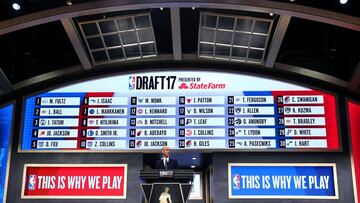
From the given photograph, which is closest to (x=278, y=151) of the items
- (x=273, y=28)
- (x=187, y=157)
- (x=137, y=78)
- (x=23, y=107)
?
(x=187, y=157)

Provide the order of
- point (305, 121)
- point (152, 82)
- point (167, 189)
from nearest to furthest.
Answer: point (167, 189), point (305, 121), point (152, 82)

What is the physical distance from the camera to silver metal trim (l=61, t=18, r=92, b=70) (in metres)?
10.4

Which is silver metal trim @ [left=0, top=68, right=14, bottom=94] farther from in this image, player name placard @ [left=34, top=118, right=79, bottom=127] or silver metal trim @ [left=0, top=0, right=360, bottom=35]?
silver metal trim @ [left=0, top=0, right=360, bottom=35]

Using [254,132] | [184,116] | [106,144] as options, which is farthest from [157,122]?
[254,132]

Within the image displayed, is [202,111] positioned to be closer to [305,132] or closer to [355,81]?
[305,132]

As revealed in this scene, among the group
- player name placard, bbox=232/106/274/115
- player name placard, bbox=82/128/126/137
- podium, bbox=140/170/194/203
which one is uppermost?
player name placard, bbox=232/106/274/115

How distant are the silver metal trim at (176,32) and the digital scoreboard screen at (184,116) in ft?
1.91

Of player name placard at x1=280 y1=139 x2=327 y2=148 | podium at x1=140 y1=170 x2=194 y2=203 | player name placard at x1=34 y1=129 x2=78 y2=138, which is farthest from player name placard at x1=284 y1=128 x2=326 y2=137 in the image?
player name placard at x1=34 y1=129 x2=78 y2=138

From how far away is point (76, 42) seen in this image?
36.1 feet

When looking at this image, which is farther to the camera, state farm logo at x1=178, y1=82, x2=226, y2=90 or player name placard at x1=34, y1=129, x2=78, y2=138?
state farm logo at x1=178, y1=82, x2=226, y2=90

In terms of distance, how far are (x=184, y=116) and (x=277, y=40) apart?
110 inches

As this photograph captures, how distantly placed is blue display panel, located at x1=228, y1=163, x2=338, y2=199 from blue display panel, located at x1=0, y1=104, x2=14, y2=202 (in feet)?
17.4

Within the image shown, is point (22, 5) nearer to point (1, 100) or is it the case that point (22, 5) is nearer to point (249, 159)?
point (1, 100)

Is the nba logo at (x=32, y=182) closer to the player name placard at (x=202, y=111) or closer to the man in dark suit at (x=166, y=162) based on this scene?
the player name placard at (x=202, y=111)
